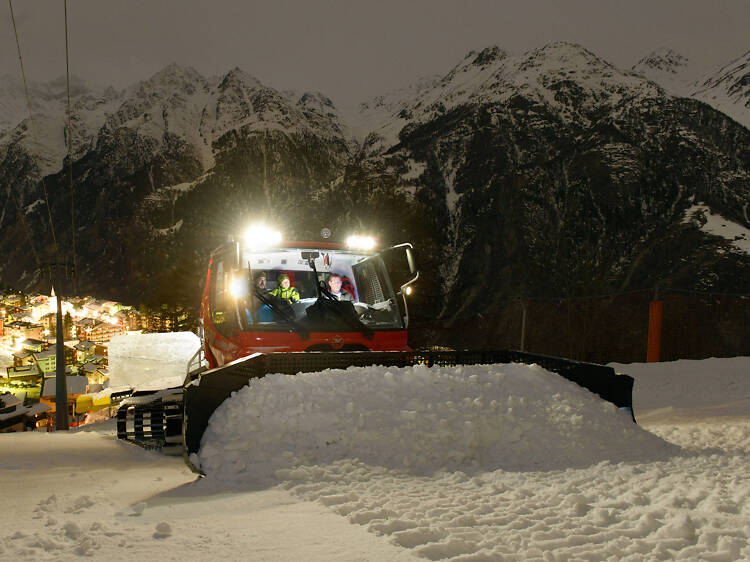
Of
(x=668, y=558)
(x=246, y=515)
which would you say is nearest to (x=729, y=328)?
(x=668, y=558)

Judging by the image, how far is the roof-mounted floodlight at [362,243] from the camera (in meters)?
6.98

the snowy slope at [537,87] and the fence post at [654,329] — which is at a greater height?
the snowy slope at [537,87]

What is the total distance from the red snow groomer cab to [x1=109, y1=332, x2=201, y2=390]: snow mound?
7.58 meters

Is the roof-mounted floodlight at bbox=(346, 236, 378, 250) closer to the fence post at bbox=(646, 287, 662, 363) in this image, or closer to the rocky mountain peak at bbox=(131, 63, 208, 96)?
the fence post at bbox=(646, 287, 662, 363)

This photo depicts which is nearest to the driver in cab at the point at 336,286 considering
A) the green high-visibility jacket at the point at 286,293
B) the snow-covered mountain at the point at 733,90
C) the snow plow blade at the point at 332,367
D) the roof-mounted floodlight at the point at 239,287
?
the green high-visibility jacket at the point at 286,293

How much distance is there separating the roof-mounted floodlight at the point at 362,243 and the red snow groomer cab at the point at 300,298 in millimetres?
13

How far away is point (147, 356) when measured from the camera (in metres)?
14.6

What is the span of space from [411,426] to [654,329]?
8.70 m

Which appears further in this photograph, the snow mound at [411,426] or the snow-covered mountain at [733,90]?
the snow-covered mountain at [733,90]

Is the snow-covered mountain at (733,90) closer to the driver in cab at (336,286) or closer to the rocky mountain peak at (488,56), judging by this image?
the rocky mountain peak at (488,56)

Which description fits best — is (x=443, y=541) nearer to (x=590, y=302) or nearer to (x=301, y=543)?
(x=301, y=543)

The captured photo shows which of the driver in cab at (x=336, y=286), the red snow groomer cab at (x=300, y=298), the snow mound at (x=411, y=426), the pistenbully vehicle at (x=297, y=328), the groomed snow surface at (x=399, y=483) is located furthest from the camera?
the driver in cab at (x=336, y=286)

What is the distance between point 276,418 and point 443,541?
192 cm

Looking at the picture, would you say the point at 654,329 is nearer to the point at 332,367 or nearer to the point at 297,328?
the point at 297,328
